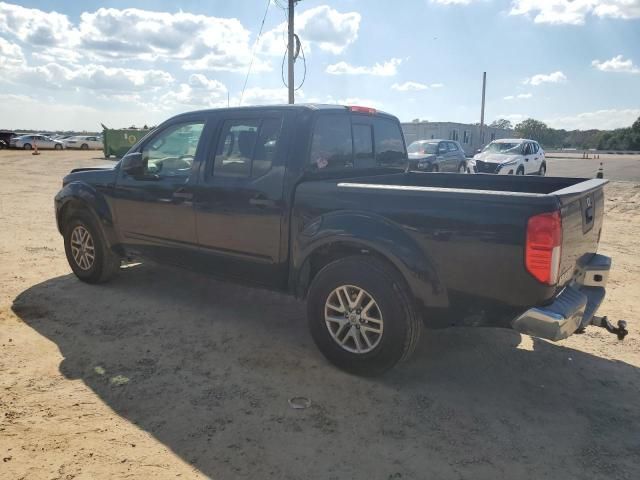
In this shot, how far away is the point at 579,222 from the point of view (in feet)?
10.3

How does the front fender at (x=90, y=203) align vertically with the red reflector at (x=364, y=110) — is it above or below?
below

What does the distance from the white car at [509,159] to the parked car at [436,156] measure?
661 millimetres

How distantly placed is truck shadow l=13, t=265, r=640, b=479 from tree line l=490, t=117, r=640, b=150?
3139 inches

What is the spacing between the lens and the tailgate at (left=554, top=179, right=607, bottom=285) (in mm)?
2875

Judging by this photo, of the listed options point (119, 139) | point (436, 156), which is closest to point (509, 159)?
A: point (436, 156)

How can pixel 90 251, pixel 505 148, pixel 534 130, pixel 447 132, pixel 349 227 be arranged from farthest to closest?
pixel 534 130, pixel 447 132, pixel 505 148, pixel 90 251, pixel 349 227

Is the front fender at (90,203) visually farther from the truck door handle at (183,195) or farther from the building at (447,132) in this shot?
the building at (447,132)

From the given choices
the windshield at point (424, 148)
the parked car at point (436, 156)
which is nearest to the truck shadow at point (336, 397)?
the parked car at point (436, 156)

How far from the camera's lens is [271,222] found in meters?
3.88

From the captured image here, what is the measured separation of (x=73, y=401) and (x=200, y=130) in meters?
2.43

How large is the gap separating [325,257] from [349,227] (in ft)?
1.49

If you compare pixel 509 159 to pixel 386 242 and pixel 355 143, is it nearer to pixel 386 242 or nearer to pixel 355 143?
pixel 355 143

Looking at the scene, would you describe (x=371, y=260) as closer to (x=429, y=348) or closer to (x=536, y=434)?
(x=429, y=348)

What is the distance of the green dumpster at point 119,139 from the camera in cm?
2786
